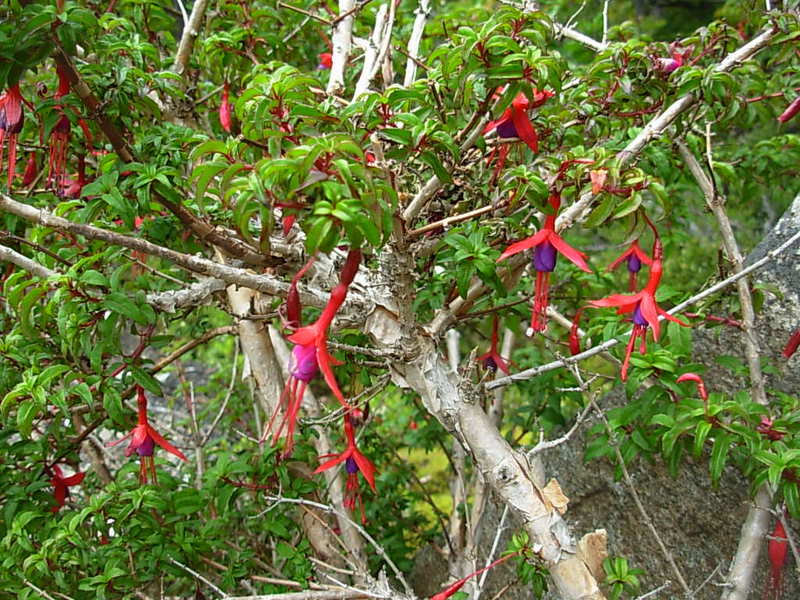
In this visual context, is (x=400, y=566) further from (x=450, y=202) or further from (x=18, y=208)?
(x=18, y=208)

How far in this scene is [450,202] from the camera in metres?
1.44

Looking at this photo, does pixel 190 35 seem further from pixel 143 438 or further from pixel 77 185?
pixel 143 438

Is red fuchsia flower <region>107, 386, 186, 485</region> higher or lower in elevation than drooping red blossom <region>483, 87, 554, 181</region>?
lower

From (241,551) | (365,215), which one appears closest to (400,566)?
(241,551)

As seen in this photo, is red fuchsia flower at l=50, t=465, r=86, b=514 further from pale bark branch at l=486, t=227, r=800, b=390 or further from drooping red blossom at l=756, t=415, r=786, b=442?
drooping red blossom at l=756, t=415, r=786, b=442

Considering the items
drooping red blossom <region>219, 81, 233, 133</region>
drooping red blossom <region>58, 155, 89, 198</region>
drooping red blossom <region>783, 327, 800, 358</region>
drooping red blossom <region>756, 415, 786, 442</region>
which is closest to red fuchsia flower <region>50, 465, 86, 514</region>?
drooping red blossom <region>58, 155, 89, 198</region>

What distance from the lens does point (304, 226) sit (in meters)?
0.83

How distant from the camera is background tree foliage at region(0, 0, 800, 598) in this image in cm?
104

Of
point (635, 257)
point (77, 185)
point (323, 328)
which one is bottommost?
point (635, 257)

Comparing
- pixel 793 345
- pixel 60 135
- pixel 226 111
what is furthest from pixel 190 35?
pixel 793 345

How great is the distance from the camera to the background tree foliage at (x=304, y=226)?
104 centimetres

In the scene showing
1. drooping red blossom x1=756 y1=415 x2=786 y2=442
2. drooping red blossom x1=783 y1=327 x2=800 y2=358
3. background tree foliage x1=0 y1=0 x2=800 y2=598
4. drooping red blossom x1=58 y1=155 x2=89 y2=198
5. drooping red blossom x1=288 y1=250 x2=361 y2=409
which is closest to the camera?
drooping red blossom x1=288 y1=250 x2=361 y2=409

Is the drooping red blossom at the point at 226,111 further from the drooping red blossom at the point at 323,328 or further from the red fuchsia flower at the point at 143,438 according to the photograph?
the drooping red blossom at the point at 323,328

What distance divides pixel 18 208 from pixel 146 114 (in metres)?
0.43
